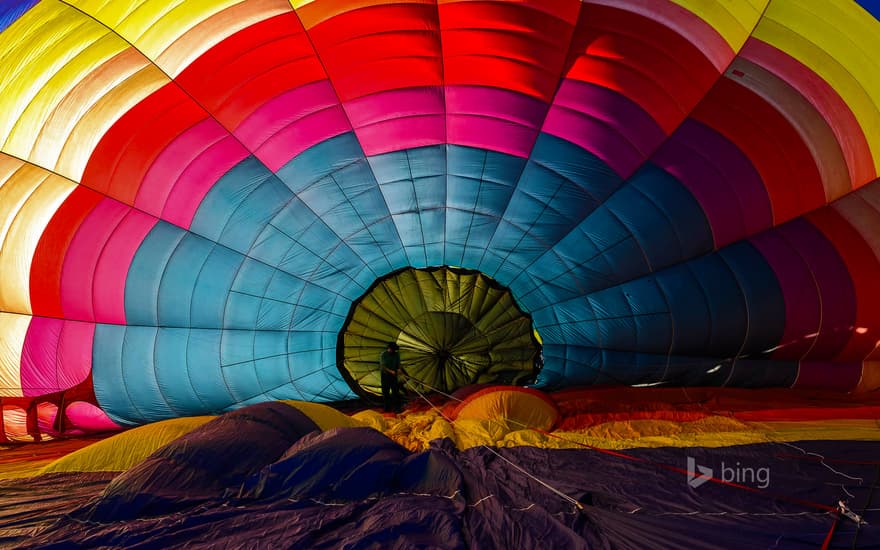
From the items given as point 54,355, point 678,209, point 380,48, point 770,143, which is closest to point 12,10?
point 380,48

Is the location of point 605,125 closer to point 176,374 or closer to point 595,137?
point 595,137

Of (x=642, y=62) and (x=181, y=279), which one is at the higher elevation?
(x=642, y=62)

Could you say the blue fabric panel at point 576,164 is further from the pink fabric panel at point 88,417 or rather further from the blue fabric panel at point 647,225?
the pink fabric panel at point 88,417

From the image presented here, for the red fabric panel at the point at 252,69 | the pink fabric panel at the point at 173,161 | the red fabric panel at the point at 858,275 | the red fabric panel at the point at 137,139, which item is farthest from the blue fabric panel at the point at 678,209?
the red fabric panel at the point at 137,139

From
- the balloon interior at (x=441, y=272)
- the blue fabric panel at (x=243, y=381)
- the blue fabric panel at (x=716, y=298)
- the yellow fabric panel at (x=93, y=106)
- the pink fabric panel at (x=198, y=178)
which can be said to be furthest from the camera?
the blue fabric panel at (x=716, y=298)

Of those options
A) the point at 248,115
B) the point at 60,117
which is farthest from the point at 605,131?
the point at 60,117

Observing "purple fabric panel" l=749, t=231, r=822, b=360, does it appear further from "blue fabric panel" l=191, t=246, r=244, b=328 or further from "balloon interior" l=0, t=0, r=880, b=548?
"blue fabric panel" l=191, t=246, r=244, b=328
